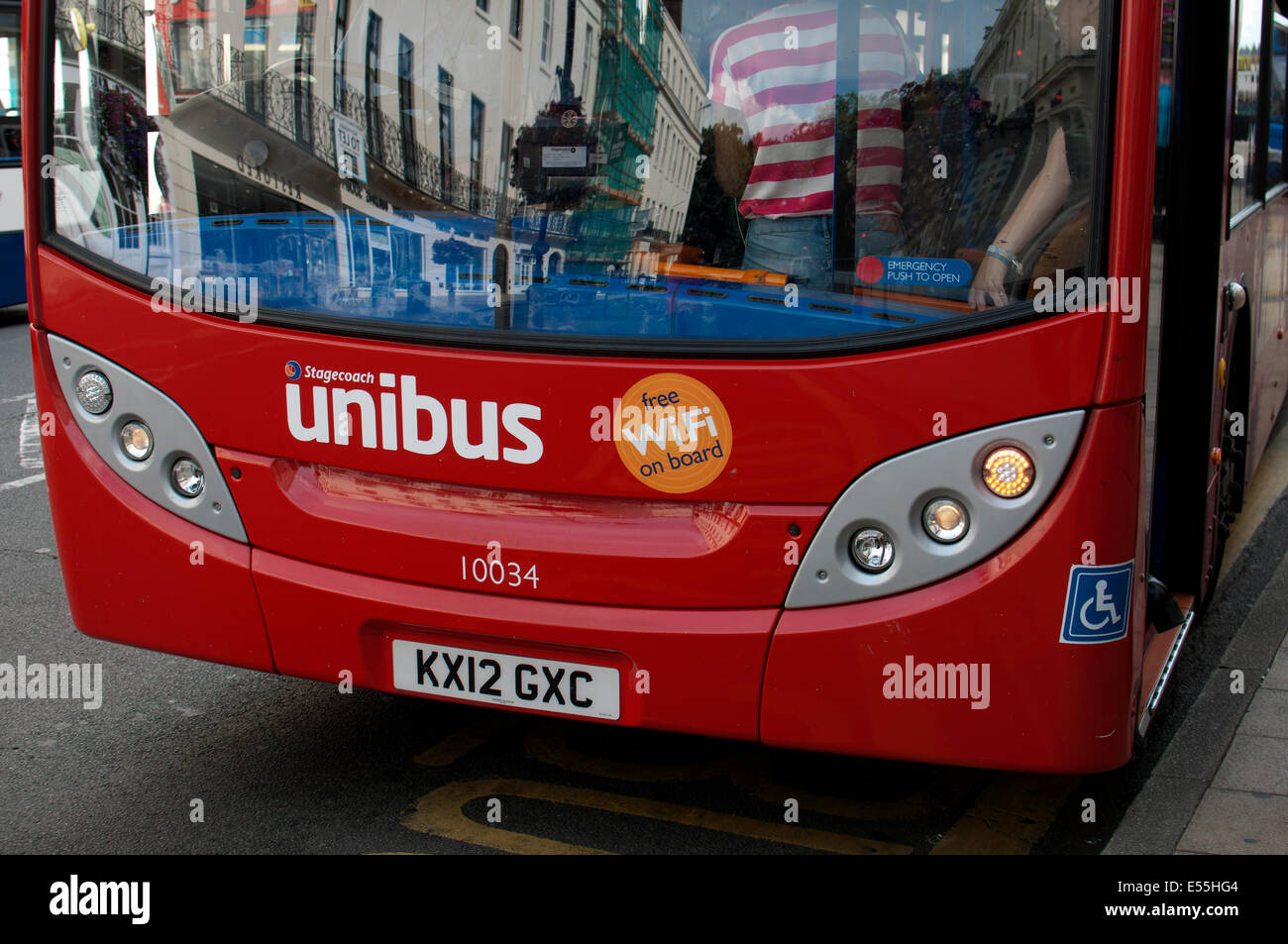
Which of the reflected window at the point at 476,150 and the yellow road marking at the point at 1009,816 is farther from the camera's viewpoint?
the yellow road marking at the point at 1009,816

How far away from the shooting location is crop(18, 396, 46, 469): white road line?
7.52 meters

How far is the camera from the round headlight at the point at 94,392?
3.49 meters

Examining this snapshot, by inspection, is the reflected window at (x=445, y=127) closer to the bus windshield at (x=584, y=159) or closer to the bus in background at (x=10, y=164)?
the bus windshield at (x=584, y=159)

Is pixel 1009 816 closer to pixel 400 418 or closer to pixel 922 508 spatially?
pixel 922 508

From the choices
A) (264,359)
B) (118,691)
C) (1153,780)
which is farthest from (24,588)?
(1153,780)

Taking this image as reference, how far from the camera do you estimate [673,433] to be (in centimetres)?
301

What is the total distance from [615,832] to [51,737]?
5.75 feet

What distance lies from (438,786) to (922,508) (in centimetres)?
161

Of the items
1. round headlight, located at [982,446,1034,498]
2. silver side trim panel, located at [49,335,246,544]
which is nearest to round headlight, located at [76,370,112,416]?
silver side trim panel, located at [49,335,246,544]

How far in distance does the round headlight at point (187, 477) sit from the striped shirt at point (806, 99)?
1.51m

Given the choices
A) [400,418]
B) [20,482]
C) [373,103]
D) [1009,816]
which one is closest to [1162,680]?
[1009,816]

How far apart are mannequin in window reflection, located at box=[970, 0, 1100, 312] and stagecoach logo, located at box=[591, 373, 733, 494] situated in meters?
0.59

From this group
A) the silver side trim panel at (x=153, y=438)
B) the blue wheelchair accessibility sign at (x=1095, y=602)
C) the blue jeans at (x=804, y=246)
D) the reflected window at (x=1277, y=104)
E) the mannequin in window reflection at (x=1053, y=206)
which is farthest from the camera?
the reflected window at (x=1277, y=104)

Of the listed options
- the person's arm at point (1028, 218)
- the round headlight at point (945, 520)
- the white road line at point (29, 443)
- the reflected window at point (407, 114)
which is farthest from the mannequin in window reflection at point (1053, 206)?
the white road line at point (29, 443)
